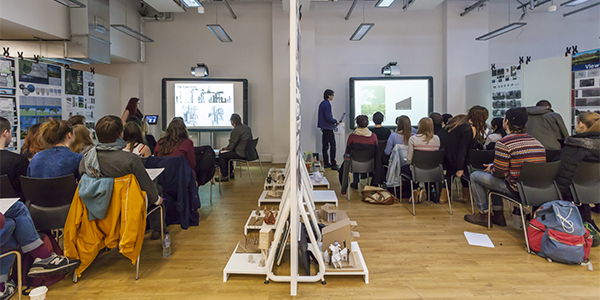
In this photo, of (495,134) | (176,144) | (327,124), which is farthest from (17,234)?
(327,124)

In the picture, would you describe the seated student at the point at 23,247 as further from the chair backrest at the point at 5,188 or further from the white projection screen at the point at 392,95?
the white projection screen at the point at 392,95

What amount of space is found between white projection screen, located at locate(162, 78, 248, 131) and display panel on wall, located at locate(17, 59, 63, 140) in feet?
8.24

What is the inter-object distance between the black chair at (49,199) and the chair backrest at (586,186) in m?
4.11

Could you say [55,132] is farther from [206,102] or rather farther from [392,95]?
[392,95]

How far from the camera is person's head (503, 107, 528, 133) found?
3111 millimetres

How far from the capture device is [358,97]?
816cm

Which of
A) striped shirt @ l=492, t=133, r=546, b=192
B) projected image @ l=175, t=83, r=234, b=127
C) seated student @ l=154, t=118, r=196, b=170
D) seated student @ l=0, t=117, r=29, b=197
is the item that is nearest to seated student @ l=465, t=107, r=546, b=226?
striped shirt @ l=492, t=133, r=546, b=192

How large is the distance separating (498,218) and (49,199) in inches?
159

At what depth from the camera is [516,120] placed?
3.13 meters

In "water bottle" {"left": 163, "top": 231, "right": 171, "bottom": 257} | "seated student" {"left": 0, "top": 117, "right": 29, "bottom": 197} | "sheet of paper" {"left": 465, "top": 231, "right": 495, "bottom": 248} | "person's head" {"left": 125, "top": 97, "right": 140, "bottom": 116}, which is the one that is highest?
"person's head" {"left": 125, "top": 97, "right": 140, "bottom": 116}

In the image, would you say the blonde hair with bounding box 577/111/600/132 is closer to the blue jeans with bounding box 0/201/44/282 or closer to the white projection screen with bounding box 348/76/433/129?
the blue jeans with bounding box 0/201/44/282

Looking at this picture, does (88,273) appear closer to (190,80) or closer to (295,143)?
(295,143)

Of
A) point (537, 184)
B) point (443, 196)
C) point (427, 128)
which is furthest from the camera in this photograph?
point (443, 196)

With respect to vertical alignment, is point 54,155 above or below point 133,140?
below
